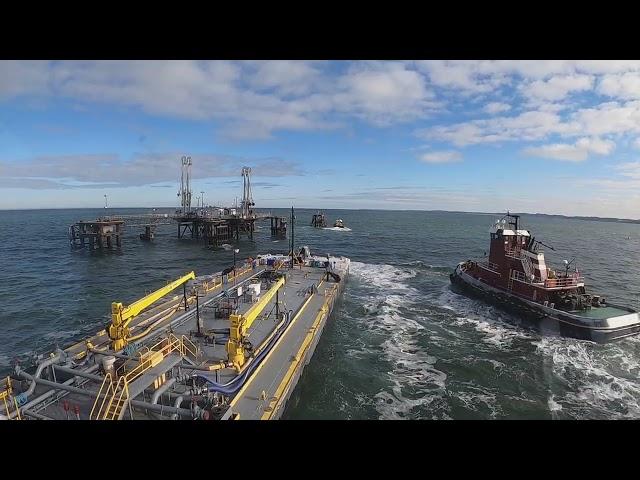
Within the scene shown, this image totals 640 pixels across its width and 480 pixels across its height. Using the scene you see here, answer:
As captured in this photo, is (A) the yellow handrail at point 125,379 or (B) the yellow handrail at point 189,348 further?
(B) the yellow handrail at point 189,348

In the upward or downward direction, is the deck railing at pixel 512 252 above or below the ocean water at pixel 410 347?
above

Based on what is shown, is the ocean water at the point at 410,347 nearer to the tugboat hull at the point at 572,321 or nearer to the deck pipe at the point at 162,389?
the tugboat hull at the point at 572,321

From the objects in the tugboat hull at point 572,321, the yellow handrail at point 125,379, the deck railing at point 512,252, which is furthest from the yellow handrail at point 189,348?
the deck railing at point 512,252

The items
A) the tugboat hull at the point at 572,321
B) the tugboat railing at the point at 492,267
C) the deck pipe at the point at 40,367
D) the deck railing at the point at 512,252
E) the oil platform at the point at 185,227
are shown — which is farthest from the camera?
the oil platform at the point at 185,227

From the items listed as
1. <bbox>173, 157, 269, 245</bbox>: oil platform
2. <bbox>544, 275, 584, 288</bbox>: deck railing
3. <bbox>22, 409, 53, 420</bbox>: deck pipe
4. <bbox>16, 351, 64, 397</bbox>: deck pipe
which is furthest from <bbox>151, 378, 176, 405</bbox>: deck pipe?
<bbox>173, 157, 269, 245</bbox>: oil platform

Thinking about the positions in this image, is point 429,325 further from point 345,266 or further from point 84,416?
point 84,416

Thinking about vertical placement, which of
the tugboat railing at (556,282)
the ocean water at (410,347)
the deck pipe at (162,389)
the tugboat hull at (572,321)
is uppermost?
the tugboat railing at (556,282)
